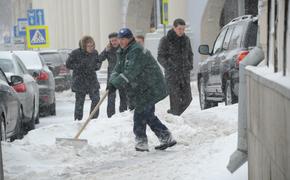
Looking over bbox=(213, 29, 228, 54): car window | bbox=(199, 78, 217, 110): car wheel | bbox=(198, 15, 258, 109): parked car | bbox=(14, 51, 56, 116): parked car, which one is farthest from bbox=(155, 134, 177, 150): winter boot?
bbox=(14, 51, 56, 116): parked car

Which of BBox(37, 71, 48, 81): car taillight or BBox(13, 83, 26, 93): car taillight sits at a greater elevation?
BBox(13, 83, 26, 93): car taillight

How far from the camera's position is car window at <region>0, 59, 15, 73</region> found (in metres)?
12.9

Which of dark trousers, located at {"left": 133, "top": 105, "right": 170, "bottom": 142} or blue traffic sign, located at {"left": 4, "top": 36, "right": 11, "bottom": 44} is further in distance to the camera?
blue traffic sign, located at {"left": 4, "top": 36, "right": 11, "bottom": 44}

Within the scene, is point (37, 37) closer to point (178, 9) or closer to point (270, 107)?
point (178, 9)

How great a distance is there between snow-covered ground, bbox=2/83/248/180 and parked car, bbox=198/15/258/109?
51 cm

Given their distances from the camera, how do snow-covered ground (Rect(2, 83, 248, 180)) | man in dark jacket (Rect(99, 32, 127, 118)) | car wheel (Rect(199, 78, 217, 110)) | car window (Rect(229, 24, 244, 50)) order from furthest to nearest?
car wheel (Rect(199, 78, 217, 110))
man in dark jacket (Rect(99, 32, 127, 118))
car window (Rect(229, 24, 244, 50))
snow-covered ground (Rect(2, 83, 248, 180))

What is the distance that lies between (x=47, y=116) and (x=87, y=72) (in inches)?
185

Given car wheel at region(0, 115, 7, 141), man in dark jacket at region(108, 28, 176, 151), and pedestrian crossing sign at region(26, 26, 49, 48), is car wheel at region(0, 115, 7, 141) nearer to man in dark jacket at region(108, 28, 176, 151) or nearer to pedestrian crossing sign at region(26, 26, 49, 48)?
man in dark jacket at region(108, 28, 176, 151)

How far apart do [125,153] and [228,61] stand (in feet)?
12.9

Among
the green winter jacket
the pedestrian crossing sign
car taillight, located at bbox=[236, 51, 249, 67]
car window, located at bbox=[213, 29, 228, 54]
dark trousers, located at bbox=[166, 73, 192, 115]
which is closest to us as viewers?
the green winter jacket

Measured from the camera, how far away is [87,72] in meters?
12.2

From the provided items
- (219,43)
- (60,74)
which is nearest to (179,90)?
(219,43)

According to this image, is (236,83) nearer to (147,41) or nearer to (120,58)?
(120,58)

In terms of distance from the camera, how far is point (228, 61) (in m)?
12.2
